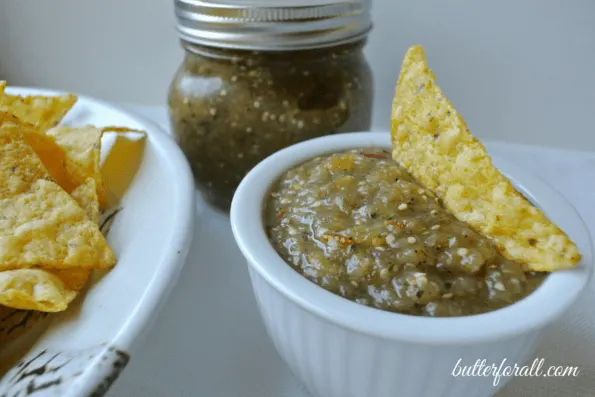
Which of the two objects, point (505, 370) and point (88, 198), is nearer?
point (505, 370)

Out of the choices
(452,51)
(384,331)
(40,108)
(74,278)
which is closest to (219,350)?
(74,278)

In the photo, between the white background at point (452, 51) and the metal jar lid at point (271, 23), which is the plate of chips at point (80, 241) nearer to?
the metal jar lid at point (271, 23)

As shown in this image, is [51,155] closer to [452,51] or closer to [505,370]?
[505,370]

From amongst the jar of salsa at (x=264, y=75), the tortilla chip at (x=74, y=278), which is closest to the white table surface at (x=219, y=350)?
the tortilla chip at (x=74, y=278)

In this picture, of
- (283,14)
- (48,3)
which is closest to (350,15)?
(283,14)

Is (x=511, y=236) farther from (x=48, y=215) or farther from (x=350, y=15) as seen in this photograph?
(x=48, y=215)
